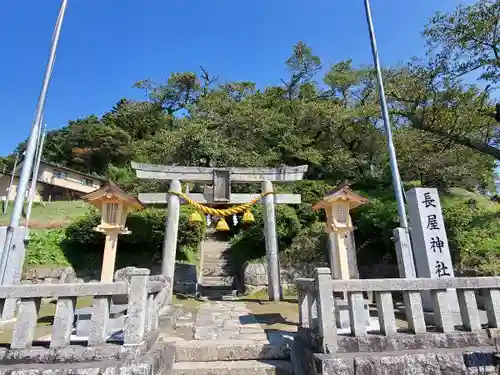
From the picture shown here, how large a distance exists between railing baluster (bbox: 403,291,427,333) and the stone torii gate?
5.74 metres

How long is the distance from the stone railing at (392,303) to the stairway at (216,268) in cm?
1018

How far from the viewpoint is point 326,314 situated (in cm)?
419

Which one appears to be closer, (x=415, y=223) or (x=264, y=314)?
(x=415, y=223)

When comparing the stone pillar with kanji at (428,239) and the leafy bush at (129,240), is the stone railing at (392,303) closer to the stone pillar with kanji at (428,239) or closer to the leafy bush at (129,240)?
the stone pillar with kanji at (428,239)

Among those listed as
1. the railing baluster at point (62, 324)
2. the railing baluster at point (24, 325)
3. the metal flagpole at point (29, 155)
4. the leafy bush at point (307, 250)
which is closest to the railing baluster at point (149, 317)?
the railing baluster at point (62, 324)

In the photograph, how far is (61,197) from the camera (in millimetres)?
32875

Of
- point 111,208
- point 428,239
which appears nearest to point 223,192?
point 111,208

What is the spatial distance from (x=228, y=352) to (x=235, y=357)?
134mm

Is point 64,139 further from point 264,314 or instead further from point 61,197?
point 264,314

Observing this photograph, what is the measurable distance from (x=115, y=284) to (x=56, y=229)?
42.6ft

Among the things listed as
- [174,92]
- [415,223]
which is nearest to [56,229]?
[415,223]

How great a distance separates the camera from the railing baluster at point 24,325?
3877 mm

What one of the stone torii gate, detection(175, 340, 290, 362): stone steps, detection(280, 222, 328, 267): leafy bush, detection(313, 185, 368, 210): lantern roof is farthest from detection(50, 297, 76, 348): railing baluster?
detection(280, 222, 328, 267): leafy bush

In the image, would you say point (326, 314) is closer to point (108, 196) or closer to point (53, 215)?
point (108, 196)
